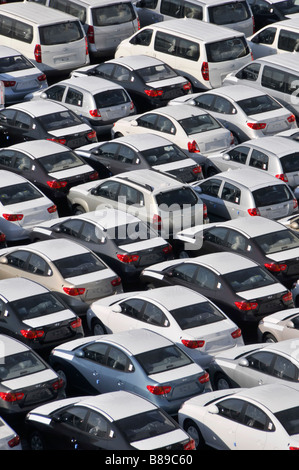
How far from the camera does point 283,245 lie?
21688mm

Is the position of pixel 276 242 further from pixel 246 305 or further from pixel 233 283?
pixel 246 305

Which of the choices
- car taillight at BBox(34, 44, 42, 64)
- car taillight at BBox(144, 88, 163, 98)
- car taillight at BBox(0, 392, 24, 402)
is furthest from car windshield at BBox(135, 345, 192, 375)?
car taillight at BBox(34, 44, 42, 64)

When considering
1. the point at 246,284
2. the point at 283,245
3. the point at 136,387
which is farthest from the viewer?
the point at 283,245

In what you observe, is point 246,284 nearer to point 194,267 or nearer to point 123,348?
point 194,267

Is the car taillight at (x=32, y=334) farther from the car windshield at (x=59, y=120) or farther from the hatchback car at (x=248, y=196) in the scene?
the car windshield at (x=59, y=120)

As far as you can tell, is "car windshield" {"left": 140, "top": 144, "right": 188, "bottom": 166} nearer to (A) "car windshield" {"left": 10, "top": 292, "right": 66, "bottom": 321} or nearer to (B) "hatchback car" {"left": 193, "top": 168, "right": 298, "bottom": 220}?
(B) "hatchback car" {"left": 193, "top": 168, "right": 298, "bottom": 220}

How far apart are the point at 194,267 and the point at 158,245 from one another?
1.31 m

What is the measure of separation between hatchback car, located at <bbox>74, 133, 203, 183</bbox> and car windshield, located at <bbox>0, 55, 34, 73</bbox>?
4.78m

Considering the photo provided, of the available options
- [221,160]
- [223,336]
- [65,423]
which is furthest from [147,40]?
[65,423]

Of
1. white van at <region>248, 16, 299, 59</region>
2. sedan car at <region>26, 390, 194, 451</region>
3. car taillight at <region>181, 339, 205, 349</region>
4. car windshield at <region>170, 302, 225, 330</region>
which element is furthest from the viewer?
white van at <region>248, 16, 299, 59</region>

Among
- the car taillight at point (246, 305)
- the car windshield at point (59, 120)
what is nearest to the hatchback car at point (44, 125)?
the car windshield at point (59, 120)

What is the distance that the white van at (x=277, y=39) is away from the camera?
3120cm

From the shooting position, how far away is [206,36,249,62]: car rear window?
97.8 ft

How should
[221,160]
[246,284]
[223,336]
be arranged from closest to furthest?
1. [223,336]
2. [246,284]
3. [221,160]
